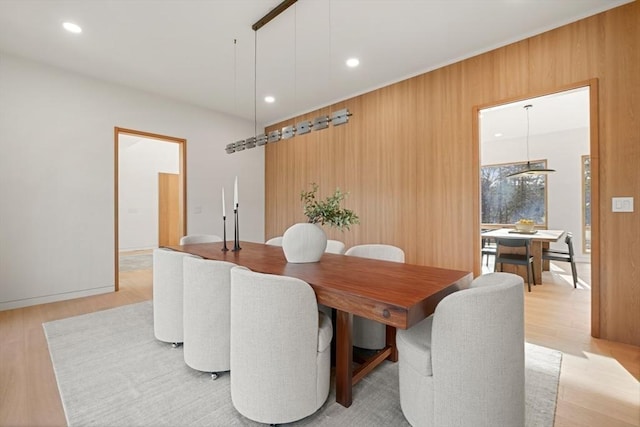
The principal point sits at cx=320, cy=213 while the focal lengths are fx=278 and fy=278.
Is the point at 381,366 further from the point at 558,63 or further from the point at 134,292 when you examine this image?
the point at 134,292

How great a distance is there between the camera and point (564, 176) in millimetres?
6164

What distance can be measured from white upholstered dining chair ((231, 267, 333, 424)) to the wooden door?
7431 millimetres

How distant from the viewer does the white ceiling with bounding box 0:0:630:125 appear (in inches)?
94.7

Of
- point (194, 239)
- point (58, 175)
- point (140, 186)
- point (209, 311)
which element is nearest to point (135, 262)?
point (140, 186)

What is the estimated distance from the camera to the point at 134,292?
151 inches

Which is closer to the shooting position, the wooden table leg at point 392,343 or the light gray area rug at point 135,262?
the wooden table leg at point 392,343

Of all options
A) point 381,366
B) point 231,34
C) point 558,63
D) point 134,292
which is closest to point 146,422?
point 381,366

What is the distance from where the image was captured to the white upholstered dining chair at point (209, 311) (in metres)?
1.78

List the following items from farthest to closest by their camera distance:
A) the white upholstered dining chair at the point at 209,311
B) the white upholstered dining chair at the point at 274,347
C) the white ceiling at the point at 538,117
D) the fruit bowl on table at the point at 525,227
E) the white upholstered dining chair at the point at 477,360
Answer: the fruit bowl on table at the point at 525,227, the white ceiling at the point at 538,117, the white upholstered dining chair at the point at 209,311, the white upholstered dining chair at the point at 274,347, the white upholstered dining chair at the point at 477,360

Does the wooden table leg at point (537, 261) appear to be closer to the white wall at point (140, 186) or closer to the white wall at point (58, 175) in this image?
the white wall at point (58, 175)

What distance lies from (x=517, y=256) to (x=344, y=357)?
371cm

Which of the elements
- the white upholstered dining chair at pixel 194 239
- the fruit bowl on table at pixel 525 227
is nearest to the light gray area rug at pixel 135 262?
the white upholstered dining chair at pixel 194 239

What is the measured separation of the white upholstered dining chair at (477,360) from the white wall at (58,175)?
4.28 meters

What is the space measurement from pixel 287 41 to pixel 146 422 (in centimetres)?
332
